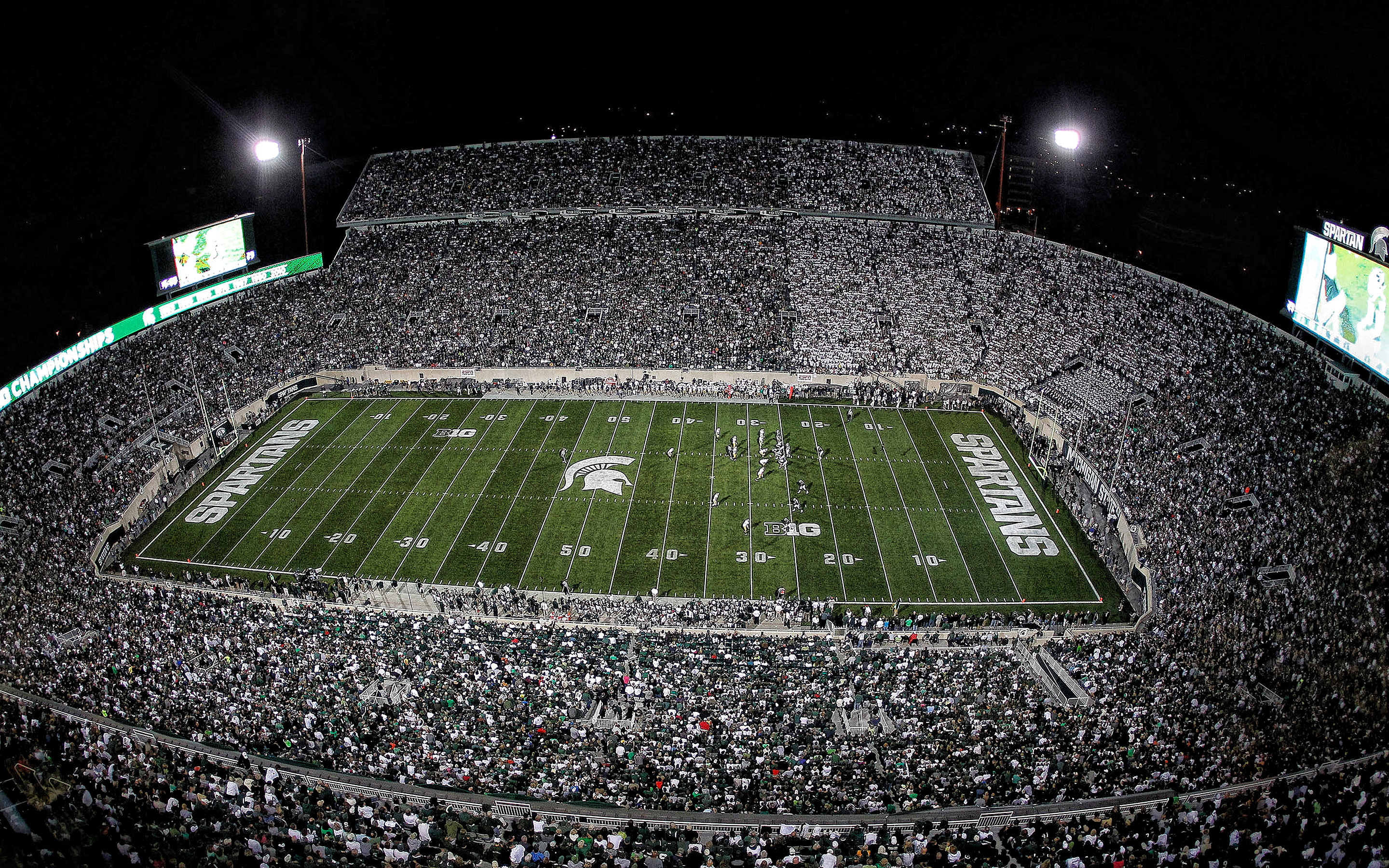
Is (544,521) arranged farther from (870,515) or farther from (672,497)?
(870,515)

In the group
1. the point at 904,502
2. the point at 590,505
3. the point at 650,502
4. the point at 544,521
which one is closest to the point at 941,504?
the point at 904,502

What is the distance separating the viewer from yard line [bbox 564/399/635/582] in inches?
1057

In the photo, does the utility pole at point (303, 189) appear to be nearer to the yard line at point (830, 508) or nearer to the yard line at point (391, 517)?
the yard line at point (391, 517)

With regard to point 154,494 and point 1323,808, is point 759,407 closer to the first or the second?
point 154,494

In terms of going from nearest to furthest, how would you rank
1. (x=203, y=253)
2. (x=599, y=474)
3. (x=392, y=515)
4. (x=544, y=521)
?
1. (x=544, y=521)
2. (x=392, y=515)
3. (x=599, y=474)
4. (x=203, y=253)

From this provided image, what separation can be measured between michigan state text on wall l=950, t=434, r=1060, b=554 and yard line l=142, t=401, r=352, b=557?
2561 centimetres

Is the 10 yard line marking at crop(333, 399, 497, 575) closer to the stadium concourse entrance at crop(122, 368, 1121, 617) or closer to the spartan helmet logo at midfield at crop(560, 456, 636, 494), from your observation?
the stadium concourse entrance at crop(122, 368, 1121, 617)

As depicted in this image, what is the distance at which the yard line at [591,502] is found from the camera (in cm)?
2686

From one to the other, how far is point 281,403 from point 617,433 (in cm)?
1549

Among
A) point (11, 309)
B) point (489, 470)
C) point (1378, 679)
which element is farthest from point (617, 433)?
point (1378, 679)

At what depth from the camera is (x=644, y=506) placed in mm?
30391

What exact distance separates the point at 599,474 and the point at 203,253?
19.6 meters

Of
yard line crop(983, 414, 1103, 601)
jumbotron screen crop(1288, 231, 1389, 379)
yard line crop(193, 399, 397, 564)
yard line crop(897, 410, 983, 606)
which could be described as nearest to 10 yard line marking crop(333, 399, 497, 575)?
yard line crop(193, 399, 397, 564)

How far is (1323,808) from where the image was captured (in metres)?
13.2
